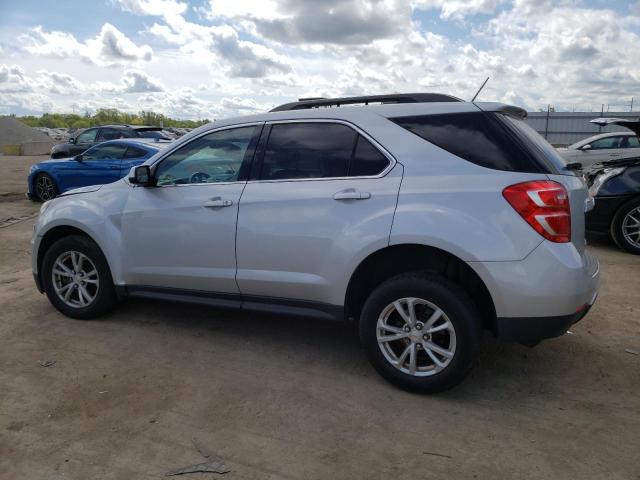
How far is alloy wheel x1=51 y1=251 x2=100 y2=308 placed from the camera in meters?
4.72

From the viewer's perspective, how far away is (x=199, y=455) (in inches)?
110

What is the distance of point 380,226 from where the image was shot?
335 cm

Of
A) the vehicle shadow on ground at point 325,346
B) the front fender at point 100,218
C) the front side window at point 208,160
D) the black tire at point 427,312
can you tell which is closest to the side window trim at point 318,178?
the front side window at point 208,160

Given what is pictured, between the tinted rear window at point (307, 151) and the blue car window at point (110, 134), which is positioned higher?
the blue car window at point (110, 134)

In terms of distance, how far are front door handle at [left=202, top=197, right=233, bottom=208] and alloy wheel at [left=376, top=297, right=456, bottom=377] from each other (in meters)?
1.41

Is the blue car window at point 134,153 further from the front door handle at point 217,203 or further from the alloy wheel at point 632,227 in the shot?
the alloy wheel at point 632,227

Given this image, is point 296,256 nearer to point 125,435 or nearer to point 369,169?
point 369,169

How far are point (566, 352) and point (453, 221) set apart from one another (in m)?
1.68

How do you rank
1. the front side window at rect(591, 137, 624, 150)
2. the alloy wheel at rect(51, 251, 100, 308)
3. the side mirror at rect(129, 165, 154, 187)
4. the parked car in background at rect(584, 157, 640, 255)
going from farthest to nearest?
the front side window at rect(591, 137, 624, 150), the parked car in background at rect(584, 157, 640, 255), the alloy wheel at rect(51, 251, 100, 308), the side mirror at rect(129, 165, 154, 187)

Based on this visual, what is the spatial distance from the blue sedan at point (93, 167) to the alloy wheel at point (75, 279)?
16.9ft

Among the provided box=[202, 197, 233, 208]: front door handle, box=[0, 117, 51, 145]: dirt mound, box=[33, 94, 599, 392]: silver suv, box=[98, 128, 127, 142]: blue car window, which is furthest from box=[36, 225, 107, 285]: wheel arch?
box=[0, 117, 51, 145]: dirt mound

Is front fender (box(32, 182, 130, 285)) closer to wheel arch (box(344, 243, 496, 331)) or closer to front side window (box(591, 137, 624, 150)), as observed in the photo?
wheel arch (box(344, 243, 496, 331))

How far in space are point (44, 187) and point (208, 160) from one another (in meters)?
8.60

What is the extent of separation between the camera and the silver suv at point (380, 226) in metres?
3.10
